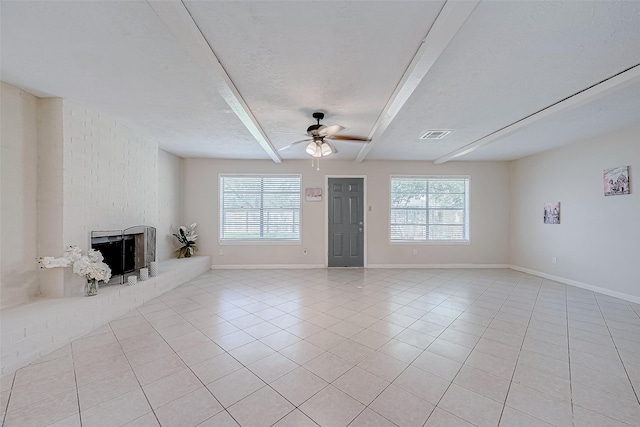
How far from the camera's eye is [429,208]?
6203 millimetres

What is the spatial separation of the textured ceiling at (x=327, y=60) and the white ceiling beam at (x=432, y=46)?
0.01 meters

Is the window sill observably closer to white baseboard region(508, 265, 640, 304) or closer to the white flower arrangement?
the white flower arrangement

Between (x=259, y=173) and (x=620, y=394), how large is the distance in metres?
5.96

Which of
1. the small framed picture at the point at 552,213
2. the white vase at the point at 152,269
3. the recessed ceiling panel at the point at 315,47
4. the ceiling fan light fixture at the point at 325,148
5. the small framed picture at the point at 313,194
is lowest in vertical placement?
the white vase at the point at 152,269

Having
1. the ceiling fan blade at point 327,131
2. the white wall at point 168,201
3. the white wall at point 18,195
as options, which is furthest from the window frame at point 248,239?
the white wall at point 18,195

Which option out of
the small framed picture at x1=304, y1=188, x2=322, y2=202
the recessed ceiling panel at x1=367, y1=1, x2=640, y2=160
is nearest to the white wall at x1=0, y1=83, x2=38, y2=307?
the recessed ceiling panel at x1=367, y1=1, x2=640, y2=160

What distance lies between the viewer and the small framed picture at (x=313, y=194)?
603 centimetres

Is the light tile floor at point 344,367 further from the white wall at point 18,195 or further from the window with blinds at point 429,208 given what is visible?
the window with blinds at point 429,208

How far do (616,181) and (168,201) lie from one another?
26.0 feet

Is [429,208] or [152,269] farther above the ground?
[429,208]

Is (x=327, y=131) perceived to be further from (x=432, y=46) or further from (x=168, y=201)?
(x=168, y=201)

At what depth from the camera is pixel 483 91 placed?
8.82 feet

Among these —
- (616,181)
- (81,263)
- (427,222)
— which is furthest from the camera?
(427,222)

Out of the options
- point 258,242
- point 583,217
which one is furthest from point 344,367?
point 583,217
